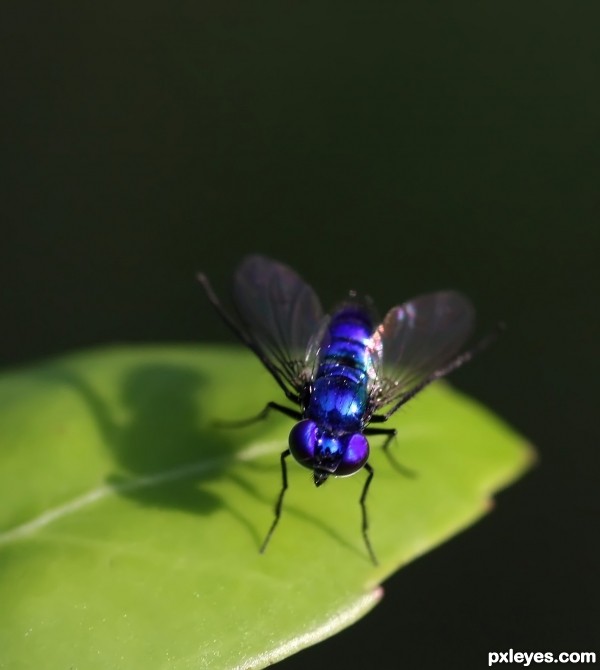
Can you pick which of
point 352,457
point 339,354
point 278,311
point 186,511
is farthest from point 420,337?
point 186,511

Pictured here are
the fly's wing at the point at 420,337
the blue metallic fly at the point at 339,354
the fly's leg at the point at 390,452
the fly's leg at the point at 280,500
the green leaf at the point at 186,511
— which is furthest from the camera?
the fly's wing at the point at 420,337

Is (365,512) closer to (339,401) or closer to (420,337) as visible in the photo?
(339,401)

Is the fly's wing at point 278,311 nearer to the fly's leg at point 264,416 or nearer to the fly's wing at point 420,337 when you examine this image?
the fly's leg at point 264,416

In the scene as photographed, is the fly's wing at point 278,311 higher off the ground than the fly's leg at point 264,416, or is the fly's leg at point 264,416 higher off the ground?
the fly's wing at point 278,311

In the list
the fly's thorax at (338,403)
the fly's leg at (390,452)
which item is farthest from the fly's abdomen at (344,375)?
the fly's leg at (390,452)

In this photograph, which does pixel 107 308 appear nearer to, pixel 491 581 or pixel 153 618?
pixel 491 581

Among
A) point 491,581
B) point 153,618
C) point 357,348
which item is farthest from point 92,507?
point 491,581

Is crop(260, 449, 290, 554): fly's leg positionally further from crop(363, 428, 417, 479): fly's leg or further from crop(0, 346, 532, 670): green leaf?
crop(363, 428, 417, 479): fly's leg
